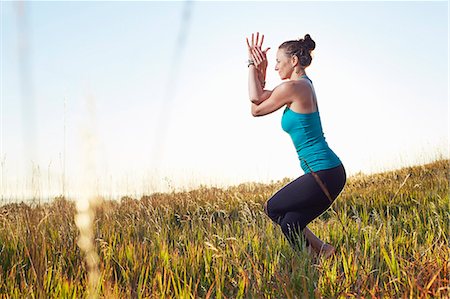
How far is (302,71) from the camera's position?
12.9ft

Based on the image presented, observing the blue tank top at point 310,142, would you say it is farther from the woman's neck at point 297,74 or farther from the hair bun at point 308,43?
the hair bun at point 308,43

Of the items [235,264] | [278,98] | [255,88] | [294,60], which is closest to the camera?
[235,264]

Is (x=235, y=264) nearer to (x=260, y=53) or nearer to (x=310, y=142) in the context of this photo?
(x=310, y=142)

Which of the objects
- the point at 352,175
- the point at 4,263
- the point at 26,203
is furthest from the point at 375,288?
the point at 352,175

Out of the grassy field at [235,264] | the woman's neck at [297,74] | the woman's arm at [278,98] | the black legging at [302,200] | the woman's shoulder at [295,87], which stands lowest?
the grassy field at [235,264]

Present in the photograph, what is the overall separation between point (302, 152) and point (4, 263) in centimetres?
273

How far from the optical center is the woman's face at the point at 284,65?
13.0 ft

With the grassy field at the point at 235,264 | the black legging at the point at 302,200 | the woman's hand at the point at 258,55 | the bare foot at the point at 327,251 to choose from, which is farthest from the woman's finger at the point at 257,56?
the bare foot at the point at 327,251

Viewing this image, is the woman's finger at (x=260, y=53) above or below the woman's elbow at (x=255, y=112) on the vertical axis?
above

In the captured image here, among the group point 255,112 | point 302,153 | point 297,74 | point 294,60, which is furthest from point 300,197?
point 294,60

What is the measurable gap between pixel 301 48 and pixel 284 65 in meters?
0.19

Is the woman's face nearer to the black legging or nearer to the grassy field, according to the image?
the black legging

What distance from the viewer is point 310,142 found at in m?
3.74

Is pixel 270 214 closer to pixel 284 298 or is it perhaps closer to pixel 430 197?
pixel 284 298
